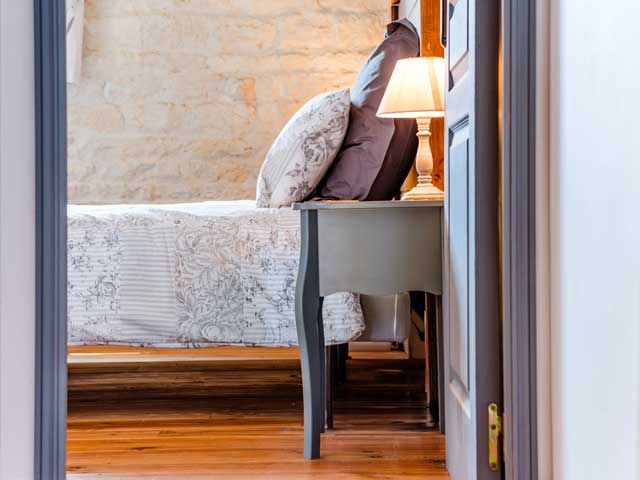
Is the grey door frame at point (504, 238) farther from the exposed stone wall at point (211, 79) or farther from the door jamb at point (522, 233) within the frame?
the exposed stone wall at point (211, 79)

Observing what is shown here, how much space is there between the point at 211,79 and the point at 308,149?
8.23 feet

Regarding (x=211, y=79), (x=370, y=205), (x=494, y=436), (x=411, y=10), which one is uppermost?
(x=411, y=10)

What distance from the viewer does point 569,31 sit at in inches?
55.8

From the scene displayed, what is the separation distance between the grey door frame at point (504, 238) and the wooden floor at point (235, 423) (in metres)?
0.61

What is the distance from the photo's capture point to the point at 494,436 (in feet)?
5.55

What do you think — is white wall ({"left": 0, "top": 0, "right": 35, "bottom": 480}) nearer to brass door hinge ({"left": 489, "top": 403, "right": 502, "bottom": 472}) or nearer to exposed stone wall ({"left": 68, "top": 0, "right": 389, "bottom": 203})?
brass door hinge ({"left": 489, "top": 403, "right": 502, "bottom": 472})

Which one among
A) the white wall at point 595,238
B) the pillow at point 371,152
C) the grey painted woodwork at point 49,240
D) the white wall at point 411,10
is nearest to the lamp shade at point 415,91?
the pillow at point 371,152

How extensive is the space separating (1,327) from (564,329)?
973mm

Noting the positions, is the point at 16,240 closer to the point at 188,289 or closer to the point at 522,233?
the point at 522,233

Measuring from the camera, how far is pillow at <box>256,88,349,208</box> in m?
2.64

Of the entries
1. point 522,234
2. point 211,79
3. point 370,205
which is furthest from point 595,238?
point 211,79

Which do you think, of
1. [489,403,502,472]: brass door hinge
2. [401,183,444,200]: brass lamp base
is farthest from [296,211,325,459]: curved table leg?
[489,403,502,472]: brass door hinge

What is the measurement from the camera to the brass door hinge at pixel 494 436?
1.69 meters

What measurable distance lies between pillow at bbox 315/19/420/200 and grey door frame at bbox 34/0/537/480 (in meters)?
1.04
